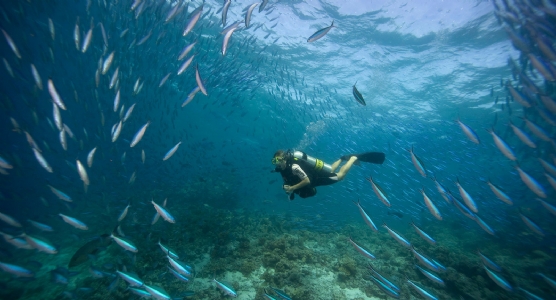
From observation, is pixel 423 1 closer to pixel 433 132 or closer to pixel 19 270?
pixel 433 132

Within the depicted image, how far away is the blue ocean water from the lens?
725 cm

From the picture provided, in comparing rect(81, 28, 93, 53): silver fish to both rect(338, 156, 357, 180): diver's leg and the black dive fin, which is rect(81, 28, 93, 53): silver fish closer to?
rect(338, 156, 357, 180): diver's leg

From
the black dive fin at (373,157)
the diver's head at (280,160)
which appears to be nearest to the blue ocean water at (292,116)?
the black dive fin at (373,157)

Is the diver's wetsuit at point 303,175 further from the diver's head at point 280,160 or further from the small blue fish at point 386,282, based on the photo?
the small blue fish at point 386,282

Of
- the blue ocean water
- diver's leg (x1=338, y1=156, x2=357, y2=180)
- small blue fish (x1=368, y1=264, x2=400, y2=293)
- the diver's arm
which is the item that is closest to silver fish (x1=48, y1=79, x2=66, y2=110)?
the blue ocean water

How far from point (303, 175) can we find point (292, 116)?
30.8 metres

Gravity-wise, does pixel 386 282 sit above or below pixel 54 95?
below

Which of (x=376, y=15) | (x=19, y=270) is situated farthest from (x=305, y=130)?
(x=19, y=270)

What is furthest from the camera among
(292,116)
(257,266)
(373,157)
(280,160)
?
(292,116)

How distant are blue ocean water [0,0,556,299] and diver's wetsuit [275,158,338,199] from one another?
1176 mm

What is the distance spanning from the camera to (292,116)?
117 ft

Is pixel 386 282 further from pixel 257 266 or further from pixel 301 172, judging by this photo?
pixel 257 266

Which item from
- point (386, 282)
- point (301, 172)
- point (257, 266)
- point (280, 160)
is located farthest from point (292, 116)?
point (386, 282)

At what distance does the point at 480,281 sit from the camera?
6.71 meters
